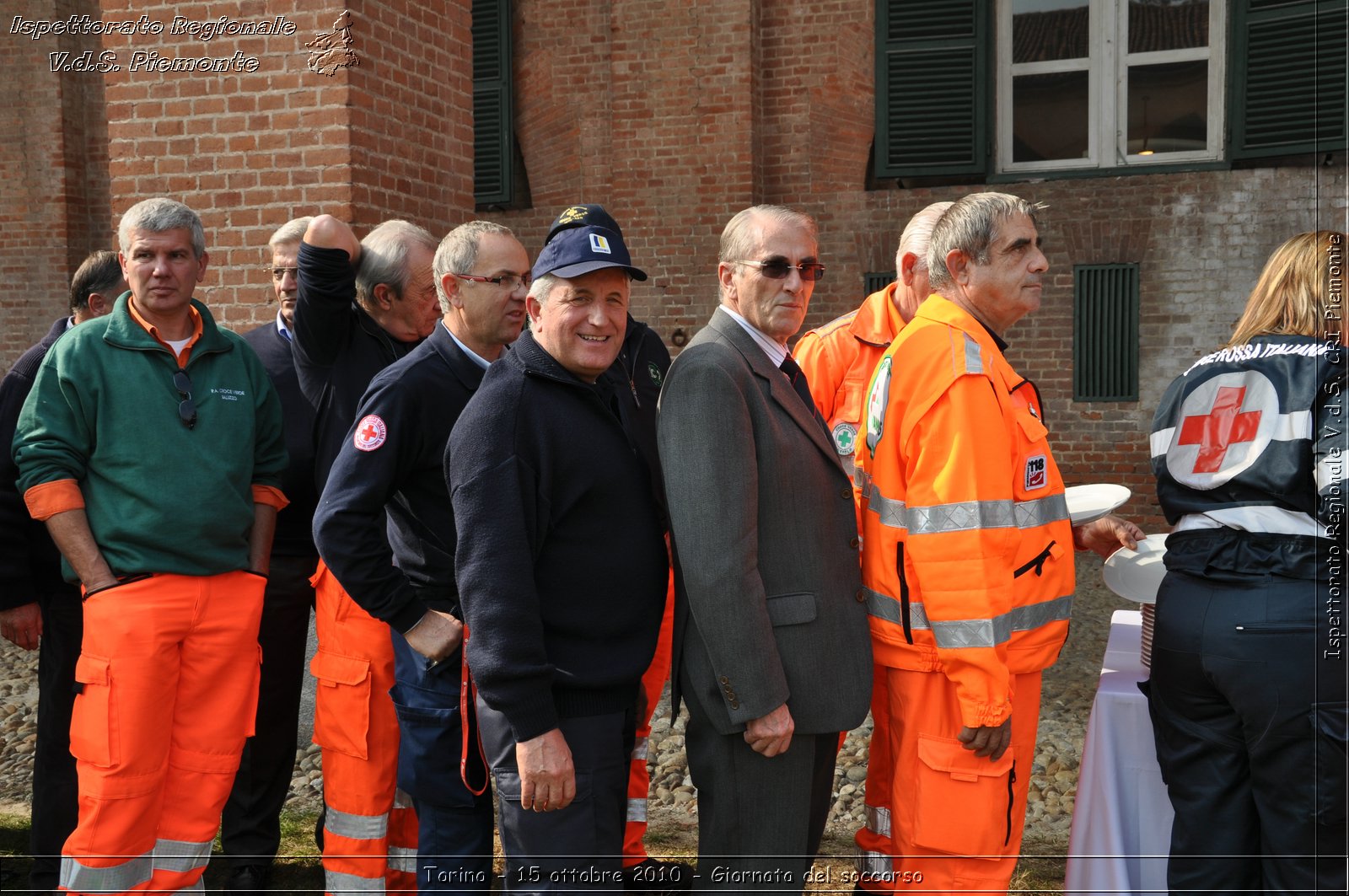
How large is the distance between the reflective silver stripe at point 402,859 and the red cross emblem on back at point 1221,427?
99.5 inches

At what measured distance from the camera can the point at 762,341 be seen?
2826 mm

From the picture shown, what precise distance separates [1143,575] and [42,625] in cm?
354

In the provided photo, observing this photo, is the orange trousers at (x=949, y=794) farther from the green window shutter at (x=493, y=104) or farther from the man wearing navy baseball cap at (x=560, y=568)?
the green window shutter at (x=493, y=104)

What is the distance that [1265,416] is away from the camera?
9.00 feet

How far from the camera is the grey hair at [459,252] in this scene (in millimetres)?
3072

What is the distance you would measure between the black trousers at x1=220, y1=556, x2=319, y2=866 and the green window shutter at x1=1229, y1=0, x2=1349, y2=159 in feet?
27.3

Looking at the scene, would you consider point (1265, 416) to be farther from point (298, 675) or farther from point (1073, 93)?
point (1073, 93)

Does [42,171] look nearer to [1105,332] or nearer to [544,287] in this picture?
[1105,332]

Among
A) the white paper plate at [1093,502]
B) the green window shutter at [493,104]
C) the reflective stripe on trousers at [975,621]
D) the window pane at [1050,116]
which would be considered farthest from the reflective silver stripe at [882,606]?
the green window shutter at [493,104]

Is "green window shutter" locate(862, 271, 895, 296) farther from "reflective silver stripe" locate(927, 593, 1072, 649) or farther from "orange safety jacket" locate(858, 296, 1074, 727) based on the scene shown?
"reflective silver stripe" locate(927, 593, 1072, 649)

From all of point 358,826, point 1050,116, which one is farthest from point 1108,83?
point 358,826

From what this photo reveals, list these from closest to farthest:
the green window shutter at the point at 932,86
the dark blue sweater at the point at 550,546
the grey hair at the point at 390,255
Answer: the dark blue sweater at the point at 550,546 → the grey hair at the point at 390,255 → the green window shutter at the point at 932,86

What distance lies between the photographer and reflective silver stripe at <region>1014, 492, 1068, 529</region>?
2736mm

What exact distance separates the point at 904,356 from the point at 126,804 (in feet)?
7.93
